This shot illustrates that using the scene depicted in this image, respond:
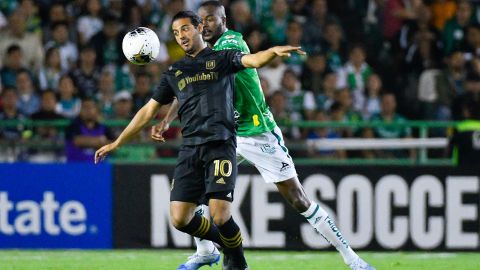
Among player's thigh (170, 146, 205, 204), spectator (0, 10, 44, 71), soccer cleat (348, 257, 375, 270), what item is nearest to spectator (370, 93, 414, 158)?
soccer cleat (348, 257, 375, 270)

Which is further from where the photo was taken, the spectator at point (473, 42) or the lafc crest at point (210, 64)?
the spectator at point (473, 42)

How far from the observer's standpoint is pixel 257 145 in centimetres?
974

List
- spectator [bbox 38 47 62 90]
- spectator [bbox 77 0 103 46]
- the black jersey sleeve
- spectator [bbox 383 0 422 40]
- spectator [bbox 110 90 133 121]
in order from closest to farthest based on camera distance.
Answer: the black jersey sleeve, spectator [bbox 110 90 133 121], spectator [bbox 38 47 62 90], spectator [bbox 77 0 103 46], spectator [bbox 383 0 422 40]

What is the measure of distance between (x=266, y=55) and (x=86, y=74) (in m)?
7.27

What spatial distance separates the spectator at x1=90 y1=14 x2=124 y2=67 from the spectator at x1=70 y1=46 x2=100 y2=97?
0.45 m

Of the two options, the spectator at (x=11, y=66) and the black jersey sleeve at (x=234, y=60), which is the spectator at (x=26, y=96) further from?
the black jersey sleeve at (x=234, y=60)

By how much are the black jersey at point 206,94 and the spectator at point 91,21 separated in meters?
6.94

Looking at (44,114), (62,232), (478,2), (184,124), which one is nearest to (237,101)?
(184,124)

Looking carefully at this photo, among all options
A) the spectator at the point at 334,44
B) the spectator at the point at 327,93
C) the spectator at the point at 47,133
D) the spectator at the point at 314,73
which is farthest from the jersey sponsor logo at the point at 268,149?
the spectator at the point at 334,44

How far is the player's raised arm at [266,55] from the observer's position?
25.2 ft

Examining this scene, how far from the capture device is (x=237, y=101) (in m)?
9.66

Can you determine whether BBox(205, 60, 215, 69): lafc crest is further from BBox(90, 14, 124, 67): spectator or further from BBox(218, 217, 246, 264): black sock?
BBox(90, 14, 124, 67): spectator

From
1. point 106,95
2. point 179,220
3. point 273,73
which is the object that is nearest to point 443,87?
point 273,73

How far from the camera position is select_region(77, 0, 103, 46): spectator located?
1562 cm
